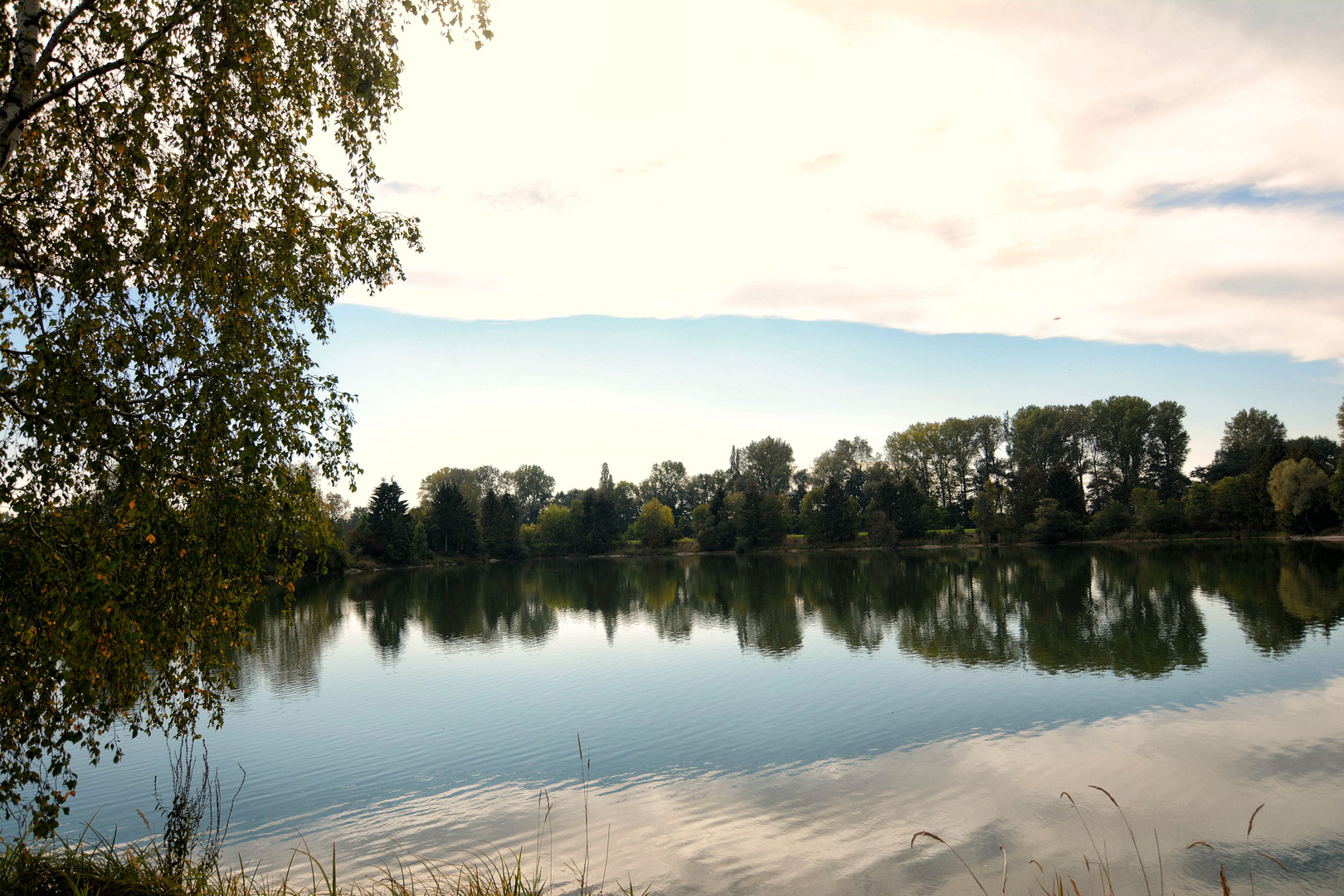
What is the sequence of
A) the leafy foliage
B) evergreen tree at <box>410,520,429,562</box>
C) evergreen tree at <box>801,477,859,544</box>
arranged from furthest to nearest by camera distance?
evergreen tree at <box>801,477,859,544</box>
evergreen tree at <box>410,520,429,562</box>
the leafy foliage

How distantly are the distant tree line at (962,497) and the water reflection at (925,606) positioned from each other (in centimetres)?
762

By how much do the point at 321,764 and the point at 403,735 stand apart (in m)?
1.95

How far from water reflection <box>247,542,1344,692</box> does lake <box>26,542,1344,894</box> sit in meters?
0.25

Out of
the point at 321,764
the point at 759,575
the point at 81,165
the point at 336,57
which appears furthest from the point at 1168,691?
the point at 759,575

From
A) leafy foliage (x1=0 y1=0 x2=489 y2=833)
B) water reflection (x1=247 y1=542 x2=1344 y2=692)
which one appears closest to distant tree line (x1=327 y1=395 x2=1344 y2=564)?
water reflection (x1=247 y1=542 x2=1344 y2=692)

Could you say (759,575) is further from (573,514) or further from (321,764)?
(573,514)

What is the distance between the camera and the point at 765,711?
1521cm

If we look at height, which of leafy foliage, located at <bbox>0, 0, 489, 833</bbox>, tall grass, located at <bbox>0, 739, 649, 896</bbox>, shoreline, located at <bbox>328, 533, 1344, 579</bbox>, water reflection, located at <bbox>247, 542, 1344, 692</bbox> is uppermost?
leafy foliage, located at <bbox>0, 0, 489, 833</bbox>

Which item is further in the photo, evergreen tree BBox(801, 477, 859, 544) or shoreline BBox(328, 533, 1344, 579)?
evergreen tree BBox(801, 477, 859, 544)

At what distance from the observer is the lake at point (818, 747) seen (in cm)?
870

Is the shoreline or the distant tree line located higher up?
the distant tree line

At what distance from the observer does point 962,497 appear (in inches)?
3748

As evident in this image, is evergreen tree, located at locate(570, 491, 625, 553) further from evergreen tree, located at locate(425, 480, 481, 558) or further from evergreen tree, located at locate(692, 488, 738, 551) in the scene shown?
evergreen tree, located at locate(425, 480, 481, 558)

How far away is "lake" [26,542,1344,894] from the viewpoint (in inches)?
342
